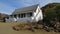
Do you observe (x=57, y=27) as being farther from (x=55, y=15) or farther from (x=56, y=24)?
(x=55, y=15)

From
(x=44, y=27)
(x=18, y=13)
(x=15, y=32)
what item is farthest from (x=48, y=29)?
(x=18, y=13)

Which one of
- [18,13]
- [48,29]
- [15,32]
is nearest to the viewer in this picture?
[15,32]

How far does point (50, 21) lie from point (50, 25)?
1.00 m

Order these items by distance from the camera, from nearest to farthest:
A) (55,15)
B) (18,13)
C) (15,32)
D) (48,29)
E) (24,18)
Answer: (15,32)
(48,29)
(55,15)
(24,18)
(18,13)

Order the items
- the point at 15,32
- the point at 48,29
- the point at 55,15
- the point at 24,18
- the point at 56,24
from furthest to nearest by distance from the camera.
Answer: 1. the point at 24,18
2. the point at 55,15
3. the point at 56,24
4. the point at 48,29
5. the point at 15,32

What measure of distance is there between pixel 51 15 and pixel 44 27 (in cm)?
519

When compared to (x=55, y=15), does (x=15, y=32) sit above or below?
below

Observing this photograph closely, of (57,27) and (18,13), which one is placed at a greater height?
(18,13)

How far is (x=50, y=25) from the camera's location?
86.4 ft

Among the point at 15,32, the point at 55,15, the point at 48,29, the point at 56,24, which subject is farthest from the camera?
the point at 55,15

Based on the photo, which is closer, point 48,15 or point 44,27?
point 44,27

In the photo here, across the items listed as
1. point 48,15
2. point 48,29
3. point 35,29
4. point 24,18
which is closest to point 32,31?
point 35,29

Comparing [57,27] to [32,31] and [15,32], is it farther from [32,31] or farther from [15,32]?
[15,32]

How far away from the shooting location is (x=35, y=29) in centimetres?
2422
